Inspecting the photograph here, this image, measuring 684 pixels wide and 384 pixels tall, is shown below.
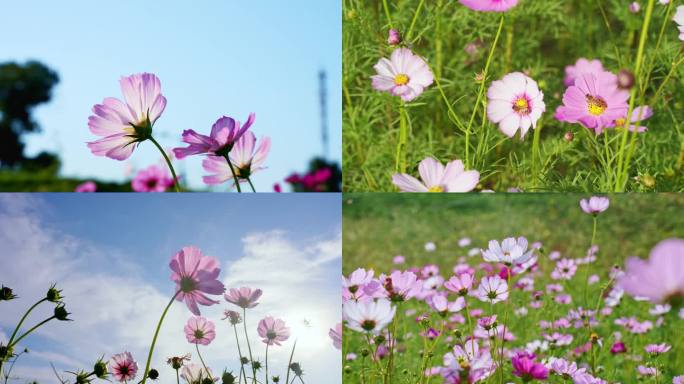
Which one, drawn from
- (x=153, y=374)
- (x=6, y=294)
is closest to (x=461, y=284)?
(x=153, y=374)

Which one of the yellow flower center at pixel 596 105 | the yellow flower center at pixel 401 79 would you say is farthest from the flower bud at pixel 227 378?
the yellow flower center at pixel 596 105

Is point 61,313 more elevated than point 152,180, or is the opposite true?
point 152,180

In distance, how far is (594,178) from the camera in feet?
4.85

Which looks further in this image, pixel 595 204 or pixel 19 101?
pixel 19 101

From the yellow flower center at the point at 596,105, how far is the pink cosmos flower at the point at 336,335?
0.66 m

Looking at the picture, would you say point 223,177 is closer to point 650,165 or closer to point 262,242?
point 262,242

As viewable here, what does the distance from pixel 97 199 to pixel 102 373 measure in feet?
1.16

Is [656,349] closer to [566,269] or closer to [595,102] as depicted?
[566,269]

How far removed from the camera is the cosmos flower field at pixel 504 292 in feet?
4.35

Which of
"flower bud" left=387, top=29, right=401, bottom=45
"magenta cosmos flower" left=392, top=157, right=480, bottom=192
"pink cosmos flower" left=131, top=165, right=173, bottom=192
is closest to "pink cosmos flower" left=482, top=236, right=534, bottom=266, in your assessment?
"magenta cosmos flower" left=392, top=157, right=480, bottom=192

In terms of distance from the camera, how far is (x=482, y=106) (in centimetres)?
150

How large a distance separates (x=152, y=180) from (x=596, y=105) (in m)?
0.93

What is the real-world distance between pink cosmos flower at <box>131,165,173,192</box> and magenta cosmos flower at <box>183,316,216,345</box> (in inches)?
11.3

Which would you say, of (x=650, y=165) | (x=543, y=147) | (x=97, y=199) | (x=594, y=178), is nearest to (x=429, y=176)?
(x=543, y=147)
